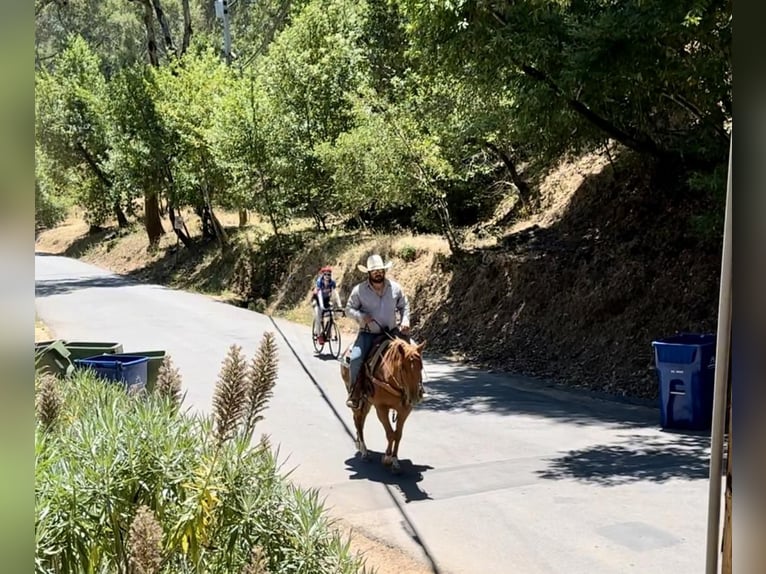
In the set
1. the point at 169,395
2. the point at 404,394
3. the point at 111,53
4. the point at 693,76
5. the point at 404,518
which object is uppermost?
the point at 111,53

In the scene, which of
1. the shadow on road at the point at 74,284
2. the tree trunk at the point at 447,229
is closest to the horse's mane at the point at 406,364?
the tree trunk at the point at 447,229

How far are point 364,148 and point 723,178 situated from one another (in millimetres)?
11052

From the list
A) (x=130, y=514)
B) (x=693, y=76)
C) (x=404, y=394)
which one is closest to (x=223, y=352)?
(x=404, y=394)

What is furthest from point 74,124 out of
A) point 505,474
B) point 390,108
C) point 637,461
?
point 637,461

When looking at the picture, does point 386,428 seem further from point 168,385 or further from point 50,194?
point 50,194

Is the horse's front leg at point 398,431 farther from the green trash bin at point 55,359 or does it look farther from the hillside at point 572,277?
the hillside at point 572,277

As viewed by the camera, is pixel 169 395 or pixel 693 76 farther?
pixel 693 76

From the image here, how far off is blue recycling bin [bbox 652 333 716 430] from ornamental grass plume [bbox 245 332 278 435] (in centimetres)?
754

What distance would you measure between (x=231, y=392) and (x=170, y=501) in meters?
0.78

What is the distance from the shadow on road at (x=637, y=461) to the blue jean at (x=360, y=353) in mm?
2153

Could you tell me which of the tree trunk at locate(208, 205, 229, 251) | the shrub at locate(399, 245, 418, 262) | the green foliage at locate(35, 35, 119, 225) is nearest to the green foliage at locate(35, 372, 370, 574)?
the shrub at locate(399, 245, 418, 262)

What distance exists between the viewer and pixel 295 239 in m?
28.1

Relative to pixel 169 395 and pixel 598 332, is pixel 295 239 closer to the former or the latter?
pixel 598 332

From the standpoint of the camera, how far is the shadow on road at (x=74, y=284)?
28.9m
